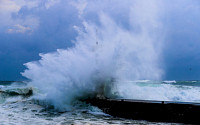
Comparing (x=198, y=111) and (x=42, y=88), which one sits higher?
(x=42, y=88)

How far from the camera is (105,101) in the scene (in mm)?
12828

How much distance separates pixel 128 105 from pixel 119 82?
501 cm

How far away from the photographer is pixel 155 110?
419 inches

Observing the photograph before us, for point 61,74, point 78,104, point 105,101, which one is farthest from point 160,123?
point 61,74

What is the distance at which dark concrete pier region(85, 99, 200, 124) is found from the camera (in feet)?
32.1

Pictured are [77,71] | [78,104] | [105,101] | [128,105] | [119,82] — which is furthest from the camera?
[119,82]

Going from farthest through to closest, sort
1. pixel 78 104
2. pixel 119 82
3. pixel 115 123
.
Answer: pixel 119 82 < pixel 78 104 < pixel 115 123

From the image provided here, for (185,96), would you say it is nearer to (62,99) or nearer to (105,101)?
(105,101)

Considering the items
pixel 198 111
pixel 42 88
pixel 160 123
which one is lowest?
pixel 160 123

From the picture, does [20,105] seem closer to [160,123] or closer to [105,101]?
[105,101]

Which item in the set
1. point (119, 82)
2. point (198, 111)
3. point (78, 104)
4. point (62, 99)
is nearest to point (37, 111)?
point (62, 99)

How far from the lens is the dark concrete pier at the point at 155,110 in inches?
385

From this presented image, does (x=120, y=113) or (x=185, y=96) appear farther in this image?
(x=185, y=96)

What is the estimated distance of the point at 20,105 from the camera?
49.8 ft
